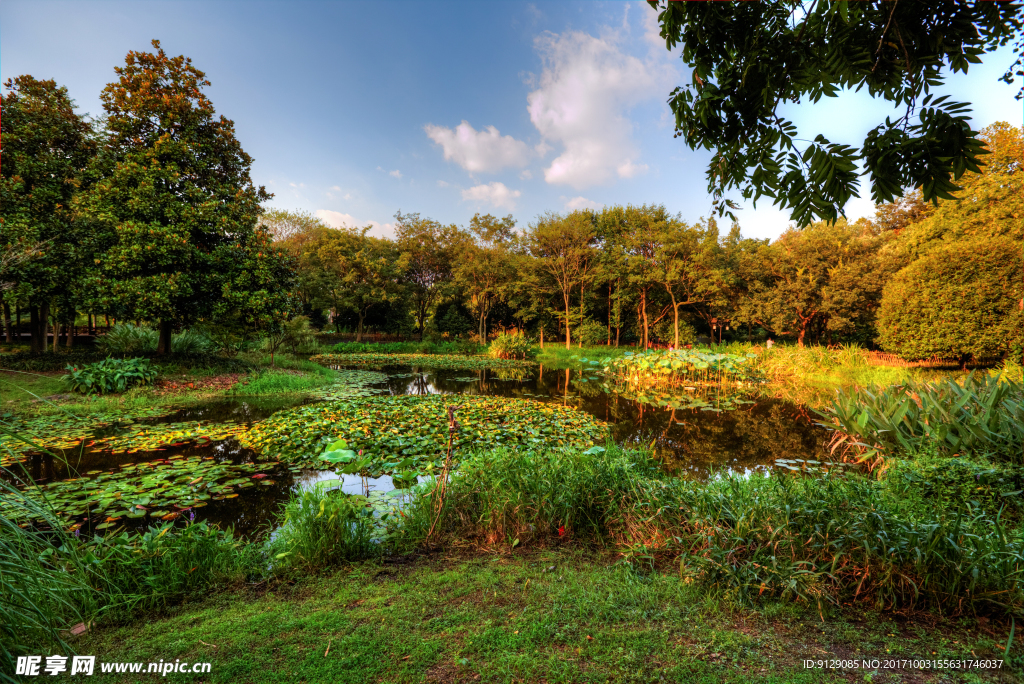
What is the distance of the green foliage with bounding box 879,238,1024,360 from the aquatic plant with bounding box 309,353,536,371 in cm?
1298

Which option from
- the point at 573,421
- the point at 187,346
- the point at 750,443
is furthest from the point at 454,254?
the point at 750,443

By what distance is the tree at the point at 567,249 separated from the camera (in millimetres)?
23172

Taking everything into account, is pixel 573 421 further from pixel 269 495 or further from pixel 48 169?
pixel 48 169

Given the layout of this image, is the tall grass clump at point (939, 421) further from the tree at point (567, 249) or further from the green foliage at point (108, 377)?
the tree at point (567, 249)

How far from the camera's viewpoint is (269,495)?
4312 mm

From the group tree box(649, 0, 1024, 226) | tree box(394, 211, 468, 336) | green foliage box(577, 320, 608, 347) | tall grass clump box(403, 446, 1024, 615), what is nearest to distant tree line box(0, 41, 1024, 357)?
tall grass clump box(403, 446, 1024, 615)

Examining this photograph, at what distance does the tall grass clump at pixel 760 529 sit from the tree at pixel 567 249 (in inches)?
785

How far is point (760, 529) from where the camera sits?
8.41 feet

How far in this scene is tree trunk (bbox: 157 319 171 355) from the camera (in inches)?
441

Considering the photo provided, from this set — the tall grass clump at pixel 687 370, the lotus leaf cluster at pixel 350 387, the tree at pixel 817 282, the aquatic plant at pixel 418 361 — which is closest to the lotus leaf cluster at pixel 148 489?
the lotus leaf cluster at pixel 350 387

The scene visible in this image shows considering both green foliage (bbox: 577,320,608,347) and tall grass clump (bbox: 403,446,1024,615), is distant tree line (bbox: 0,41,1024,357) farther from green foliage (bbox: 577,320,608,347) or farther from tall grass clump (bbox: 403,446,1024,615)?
green foliage (bbox: 577,320,608,347)

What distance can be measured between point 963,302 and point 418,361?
62.3 ft

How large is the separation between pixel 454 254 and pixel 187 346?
1726cm

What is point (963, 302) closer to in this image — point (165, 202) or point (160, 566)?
point (160, 566)
